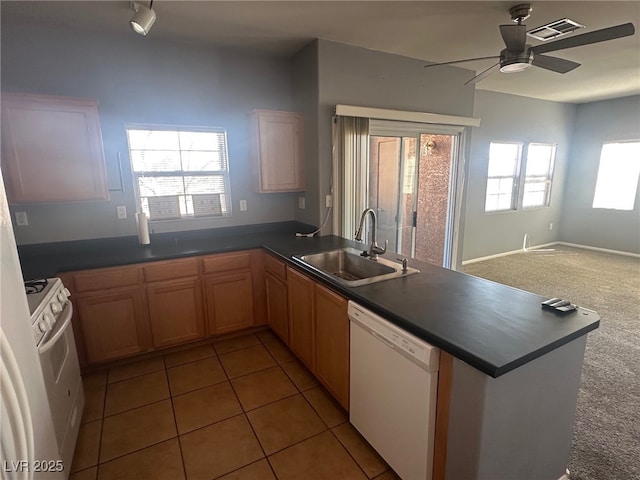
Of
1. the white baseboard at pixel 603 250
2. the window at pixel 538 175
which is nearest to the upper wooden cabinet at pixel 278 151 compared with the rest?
the window at pixel 538 175

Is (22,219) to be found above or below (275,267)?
above

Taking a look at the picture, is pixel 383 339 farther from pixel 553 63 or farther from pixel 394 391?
pixel 553 63

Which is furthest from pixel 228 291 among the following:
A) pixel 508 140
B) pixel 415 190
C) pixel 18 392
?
pixel 508 140

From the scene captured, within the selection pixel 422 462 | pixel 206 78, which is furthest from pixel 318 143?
pixel 422 462

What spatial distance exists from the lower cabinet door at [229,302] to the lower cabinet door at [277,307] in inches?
6.6

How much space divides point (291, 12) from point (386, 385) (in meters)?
2.51

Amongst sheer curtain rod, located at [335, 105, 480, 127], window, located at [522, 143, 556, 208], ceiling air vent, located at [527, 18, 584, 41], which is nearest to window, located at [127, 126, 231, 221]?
sheer curtain rod, located at [335, 105, 480, 127]

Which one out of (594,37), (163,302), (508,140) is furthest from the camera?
(508,140)

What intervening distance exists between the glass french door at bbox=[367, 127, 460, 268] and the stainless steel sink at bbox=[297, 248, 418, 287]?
1.06m

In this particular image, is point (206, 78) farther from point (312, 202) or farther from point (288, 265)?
point (288, 265)

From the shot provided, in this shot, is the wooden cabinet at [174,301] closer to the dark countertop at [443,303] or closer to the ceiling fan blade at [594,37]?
the dark countertop at [443,303]

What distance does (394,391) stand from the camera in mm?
1489

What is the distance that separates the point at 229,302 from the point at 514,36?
2922 millimetres

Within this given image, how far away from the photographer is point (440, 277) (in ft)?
6.30
